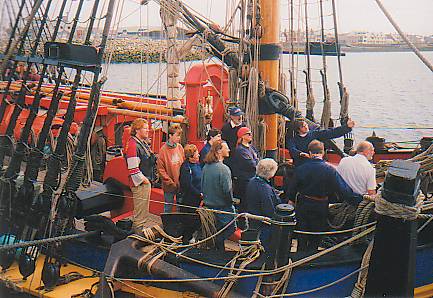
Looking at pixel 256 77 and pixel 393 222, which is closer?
pixel 393 222

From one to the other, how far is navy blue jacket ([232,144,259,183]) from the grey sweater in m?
0.56

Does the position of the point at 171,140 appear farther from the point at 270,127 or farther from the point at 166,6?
the point at 166,6

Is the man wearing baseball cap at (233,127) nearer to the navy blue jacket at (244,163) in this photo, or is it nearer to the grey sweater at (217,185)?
the navy blue jacket at (244,163)

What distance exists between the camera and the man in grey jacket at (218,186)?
14.2 ft

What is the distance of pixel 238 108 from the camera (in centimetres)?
571

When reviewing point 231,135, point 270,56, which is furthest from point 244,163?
point 270,56

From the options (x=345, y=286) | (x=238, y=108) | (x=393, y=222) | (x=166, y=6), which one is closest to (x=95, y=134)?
(x=166, y=6)

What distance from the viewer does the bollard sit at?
3.01 meters

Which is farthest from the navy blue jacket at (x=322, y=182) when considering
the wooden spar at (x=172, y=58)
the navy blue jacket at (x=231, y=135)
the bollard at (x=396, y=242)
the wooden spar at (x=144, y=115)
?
the wooden spar at (x=172, y=58)

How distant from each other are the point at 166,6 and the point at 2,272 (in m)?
4.05

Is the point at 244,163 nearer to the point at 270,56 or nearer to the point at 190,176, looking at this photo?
the point at 190,176

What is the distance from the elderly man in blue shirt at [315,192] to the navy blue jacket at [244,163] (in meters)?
0.71

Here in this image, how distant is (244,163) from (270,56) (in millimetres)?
1916

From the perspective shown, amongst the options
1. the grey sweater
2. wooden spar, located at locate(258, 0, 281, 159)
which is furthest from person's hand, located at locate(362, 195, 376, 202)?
wooden spar, located at locate(258, 0, 281, 159)
